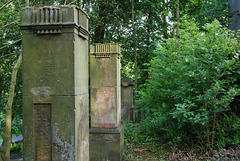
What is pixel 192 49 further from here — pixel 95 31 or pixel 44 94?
pixel 95 31

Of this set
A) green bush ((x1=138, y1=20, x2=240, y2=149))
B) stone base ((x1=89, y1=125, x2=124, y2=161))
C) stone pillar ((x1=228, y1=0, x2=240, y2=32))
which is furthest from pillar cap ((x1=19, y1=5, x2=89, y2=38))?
stone pillar ((x1=228, y1=0, x2=240, y2=32))

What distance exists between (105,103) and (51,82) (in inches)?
101

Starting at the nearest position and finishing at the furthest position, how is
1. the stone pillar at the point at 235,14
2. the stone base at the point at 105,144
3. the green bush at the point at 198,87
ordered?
the green bush at the point at 198,87
the stone base at the point at 105,144
the stone pillar at the point at 235,14

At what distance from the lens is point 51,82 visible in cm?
227

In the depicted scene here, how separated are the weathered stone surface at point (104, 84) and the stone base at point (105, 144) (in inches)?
5.6

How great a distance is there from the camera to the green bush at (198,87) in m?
4.27

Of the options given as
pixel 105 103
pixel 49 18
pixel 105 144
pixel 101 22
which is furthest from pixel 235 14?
pixel 49 18

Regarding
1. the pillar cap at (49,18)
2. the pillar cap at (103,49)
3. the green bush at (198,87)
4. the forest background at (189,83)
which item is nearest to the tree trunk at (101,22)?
the forest background at (189,83)

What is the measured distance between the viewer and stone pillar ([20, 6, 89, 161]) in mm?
2229

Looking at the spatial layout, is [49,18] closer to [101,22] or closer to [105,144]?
[105,144]

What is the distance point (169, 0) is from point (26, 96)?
10938 mm

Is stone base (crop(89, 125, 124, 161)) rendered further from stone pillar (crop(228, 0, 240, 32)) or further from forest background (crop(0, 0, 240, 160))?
stone pillar (crop(228, 0, 240, 32))

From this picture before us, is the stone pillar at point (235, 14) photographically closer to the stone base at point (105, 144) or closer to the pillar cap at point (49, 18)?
the stone base at point (105, 144)

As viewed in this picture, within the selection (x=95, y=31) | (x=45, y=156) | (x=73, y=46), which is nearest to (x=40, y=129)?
(x=45, y=156)
